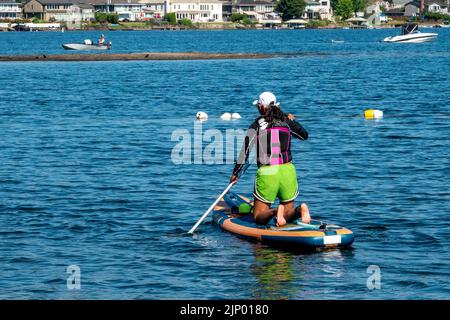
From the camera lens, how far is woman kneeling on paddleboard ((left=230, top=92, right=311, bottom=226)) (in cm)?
2128

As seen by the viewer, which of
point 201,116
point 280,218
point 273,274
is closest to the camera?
point 273,274

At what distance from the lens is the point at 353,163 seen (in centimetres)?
3372

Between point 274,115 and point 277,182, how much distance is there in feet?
4.79

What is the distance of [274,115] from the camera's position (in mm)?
21250

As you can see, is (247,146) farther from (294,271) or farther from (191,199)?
(191,199)

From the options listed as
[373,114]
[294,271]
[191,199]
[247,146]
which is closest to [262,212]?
[247,146]

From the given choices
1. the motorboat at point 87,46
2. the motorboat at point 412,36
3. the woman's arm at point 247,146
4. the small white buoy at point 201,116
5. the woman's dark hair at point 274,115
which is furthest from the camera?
the motorboat at point 412,36

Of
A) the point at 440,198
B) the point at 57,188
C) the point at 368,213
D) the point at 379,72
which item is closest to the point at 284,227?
the point at 368,213

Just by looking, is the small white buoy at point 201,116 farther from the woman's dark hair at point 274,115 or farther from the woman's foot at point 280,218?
the woman's dark hair at point 274,115

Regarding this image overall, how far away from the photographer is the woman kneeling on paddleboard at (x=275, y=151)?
69.8 feet

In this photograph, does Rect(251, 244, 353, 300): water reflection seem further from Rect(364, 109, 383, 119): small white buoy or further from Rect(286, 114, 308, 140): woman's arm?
Rect(364, 109, 383, 119): small white buoy

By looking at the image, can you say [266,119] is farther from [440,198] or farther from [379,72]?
[379,72]

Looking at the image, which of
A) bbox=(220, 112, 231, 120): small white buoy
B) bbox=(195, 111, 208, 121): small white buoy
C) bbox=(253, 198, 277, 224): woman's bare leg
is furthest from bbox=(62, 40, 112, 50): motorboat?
bbox=(253, 198, 277, 224): woman's bare leg

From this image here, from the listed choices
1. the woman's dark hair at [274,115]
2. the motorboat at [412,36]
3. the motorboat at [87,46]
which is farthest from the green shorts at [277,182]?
the motorboat at [412,36]
